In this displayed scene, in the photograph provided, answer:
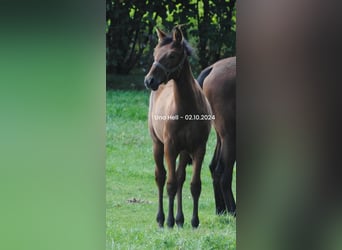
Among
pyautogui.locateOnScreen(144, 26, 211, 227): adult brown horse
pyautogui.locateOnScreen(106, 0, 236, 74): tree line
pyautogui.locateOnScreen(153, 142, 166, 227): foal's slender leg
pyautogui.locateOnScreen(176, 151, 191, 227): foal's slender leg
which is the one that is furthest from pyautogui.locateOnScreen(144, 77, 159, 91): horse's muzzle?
pyautogui.locateOnScreen(176, 151, 191, 227): foal's slender leg

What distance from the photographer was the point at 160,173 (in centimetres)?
523

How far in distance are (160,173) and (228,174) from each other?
57 centimetres

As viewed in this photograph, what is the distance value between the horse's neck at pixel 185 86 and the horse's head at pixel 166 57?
86mm

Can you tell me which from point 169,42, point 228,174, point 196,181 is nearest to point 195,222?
point 196,181

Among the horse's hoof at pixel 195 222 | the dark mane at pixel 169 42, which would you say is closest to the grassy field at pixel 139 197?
the horse's hoof at pixel 195 222

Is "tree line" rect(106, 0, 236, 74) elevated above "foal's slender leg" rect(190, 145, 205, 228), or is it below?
above

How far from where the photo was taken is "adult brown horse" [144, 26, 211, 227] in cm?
518

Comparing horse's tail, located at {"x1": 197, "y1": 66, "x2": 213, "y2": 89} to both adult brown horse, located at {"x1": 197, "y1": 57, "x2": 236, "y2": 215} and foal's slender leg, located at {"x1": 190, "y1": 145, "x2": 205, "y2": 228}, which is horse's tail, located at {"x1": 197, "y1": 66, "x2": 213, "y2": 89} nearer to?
adult brown horse, located at {"x1": 197, "y1": 57, "x2": 236, "y2": 215}

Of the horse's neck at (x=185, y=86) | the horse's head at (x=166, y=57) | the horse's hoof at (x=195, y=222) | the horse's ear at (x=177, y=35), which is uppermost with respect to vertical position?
the horse's ear at (x=177, y=35)

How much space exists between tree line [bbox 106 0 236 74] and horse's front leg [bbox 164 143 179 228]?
720mm

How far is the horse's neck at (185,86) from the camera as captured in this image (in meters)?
5.23

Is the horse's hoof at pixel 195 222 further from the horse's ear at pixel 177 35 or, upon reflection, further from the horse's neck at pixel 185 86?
the horse's ear at pixel 177 35
